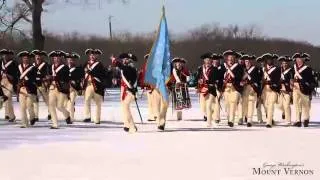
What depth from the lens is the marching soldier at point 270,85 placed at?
651 inches

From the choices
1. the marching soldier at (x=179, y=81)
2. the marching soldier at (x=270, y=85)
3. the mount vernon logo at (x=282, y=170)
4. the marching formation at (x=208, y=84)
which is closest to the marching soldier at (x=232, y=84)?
the marching formation at (x=208, y=84)

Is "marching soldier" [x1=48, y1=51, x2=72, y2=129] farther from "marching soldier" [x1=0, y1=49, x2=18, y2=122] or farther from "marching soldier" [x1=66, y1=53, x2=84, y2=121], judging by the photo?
"marching soldier" [x1=0, y1=49, x2=18, y2=122]

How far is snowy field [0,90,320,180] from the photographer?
920 cm

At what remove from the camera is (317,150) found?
11852 millimetres

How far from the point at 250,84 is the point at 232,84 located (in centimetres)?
58

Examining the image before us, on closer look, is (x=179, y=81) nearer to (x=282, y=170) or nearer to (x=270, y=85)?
(x=270, y=85)

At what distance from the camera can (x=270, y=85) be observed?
55.2 ft

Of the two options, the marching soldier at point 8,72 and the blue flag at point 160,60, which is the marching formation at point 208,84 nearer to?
the marching soldier at point 8,72

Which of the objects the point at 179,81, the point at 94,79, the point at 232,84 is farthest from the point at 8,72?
the point at 232,84

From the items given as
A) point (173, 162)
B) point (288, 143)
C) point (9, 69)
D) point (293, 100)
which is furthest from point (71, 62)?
point (173, 162)

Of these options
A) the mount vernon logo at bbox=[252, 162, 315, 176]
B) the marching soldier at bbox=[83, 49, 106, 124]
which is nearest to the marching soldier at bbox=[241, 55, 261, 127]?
the marching soldier at bbox=[83, 49, 106, 124]

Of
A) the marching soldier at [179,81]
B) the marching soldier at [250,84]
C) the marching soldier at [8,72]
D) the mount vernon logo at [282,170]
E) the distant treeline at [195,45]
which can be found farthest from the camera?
the distant treeline at [195,45]

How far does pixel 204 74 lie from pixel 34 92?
399 centimetres

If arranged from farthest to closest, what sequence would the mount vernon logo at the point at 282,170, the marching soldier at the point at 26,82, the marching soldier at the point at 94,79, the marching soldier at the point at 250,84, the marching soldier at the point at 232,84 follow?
the marching soldier at the point at 94,79
the marching soldier at the point at 250,84
the marching soldier at the point at 232,84
the marching soldier at the point at 26,82
the mount vernon logo at the point at 282,170
